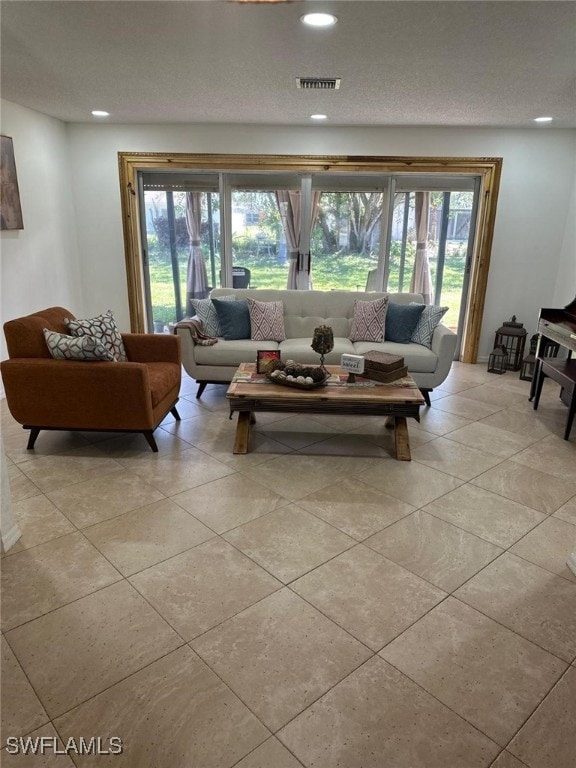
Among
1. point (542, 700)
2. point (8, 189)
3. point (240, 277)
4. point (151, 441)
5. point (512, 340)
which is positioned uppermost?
point (8, 189)

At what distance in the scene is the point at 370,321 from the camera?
4.37 m

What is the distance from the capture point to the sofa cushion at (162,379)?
10.5 feet

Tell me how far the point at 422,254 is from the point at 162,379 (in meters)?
3.52

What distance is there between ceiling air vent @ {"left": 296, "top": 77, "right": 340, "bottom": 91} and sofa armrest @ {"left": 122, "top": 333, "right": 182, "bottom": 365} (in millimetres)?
1967

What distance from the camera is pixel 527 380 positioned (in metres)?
4.97

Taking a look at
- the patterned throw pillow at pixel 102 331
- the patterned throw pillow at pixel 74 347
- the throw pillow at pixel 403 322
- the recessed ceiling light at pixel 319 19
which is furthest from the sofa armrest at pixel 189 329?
the recessed ceiling light at pixel 319 19

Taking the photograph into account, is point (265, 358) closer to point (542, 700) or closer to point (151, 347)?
point (151, 347)

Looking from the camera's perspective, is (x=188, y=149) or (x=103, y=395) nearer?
(x=103, y=395)

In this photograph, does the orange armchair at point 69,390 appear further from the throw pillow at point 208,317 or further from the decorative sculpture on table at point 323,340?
the throw pillow at point 208,317

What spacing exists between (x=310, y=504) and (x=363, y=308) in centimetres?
229

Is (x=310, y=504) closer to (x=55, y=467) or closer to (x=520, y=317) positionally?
(x=55, y=467)

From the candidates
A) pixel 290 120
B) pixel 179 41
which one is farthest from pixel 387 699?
pixel 290 120

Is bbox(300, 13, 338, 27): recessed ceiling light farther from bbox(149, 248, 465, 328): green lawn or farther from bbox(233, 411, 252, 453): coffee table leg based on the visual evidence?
A: bbox(149, 248, 465, 328): green lawn

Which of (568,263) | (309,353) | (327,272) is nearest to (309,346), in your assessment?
(309,353)
